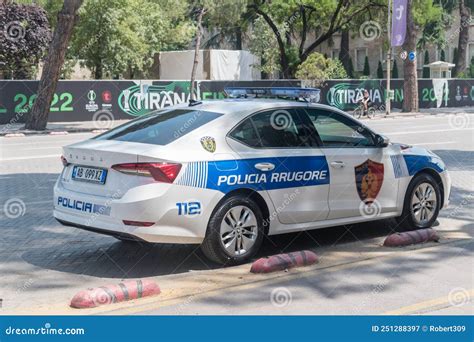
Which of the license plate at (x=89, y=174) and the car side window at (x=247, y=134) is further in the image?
the car side window at (x=247, y=134)

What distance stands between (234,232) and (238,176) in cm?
53

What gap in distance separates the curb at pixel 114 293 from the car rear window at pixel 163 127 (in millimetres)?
1389

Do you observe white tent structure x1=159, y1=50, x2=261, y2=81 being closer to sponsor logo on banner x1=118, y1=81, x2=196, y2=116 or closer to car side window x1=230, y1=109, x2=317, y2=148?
sponsor logo on banner x1=118, y1=81, x2=196, y2=116

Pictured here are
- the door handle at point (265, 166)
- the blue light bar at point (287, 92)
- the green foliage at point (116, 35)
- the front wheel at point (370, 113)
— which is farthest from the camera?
the green foliage at point (116, 35)

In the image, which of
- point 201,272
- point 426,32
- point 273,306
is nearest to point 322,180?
point 201,272

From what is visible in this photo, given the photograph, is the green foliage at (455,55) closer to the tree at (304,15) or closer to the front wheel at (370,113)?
the tree at (304,15)

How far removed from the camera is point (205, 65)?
52.5 meters

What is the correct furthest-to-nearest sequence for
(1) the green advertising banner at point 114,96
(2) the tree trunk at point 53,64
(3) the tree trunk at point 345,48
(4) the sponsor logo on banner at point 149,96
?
(3) the tree trunk at point 345,48 → (4) the sponsor logo on banner at point 149,96 → (1) the green advertising banner at point 114,96 → (2) the tree trunk at point 53,64

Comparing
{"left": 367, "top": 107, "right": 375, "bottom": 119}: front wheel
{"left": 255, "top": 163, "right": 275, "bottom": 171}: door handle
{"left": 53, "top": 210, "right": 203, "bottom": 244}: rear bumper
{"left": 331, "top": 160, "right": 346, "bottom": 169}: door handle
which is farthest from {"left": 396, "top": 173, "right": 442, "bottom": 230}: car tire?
{"left": 367, "top": 107, "right": 375, "bottom": 119}: front wheel

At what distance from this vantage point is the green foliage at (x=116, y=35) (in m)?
45.5

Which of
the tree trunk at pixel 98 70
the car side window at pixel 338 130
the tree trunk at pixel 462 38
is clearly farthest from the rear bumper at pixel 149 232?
the tree trunk at pixel 462 38

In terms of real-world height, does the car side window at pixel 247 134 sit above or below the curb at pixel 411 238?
above

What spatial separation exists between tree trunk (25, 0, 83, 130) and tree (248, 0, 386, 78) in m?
21.7

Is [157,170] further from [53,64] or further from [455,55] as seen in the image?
[455,55]
